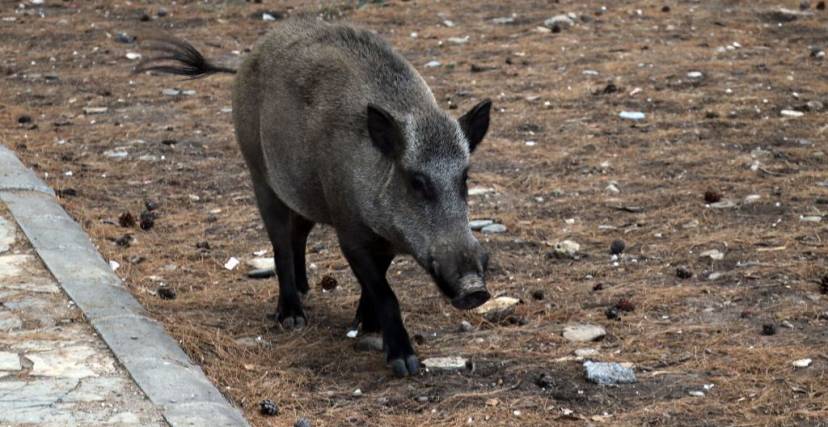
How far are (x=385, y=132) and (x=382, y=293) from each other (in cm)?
75

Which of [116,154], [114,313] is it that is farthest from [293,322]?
[116,154]

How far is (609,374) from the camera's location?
586 centimetres

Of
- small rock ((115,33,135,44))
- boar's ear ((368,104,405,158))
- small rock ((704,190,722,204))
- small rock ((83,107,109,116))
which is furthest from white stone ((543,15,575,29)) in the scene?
boar's ear ((368,104,405,158))

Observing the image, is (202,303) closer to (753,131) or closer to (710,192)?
(710,192)

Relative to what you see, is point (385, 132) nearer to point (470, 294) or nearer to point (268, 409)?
point (470, 294)

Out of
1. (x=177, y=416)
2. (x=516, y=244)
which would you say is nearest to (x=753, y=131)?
(x=516, y=244)

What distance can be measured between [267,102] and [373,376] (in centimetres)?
165

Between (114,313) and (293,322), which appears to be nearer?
(114,313)

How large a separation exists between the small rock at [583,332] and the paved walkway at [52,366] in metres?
2.16

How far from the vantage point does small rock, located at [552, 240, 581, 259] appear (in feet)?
25.5

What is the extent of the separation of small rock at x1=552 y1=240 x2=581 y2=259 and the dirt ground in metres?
0.07

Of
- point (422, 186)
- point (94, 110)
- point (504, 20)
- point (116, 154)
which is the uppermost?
point (422, 186)

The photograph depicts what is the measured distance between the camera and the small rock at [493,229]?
8219 mm

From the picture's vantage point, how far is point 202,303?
7.11m
